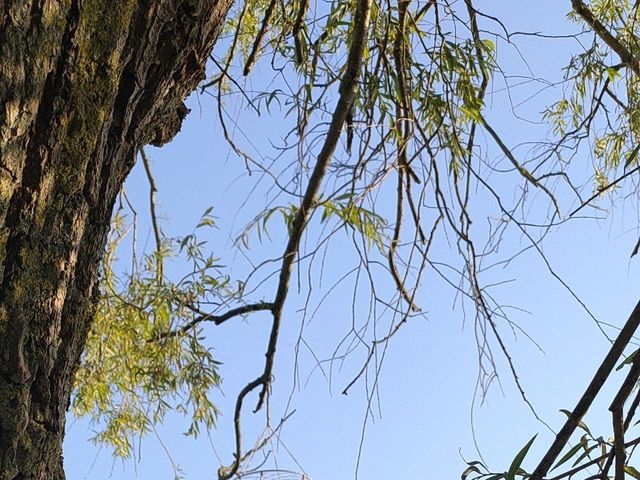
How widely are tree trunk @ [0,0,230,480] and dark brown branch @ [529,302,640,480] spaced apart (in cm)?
41

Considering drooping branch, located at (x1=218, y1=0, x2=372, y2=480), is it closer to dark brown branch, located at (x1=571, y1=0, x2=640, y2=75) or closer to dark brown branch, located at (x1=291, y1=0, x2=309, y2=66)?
dark brown branch, located at (x1=291, y1=0, x2=309, y2=66)

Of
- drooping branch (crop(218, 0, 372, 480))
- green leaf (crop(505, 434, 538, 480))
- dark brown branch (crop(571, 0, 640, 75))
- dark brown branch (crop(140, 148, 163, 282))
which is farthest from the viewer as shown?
dark brown branch (crop(140, 148, 163, 282))

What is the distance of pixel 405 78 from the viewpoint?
1416mm

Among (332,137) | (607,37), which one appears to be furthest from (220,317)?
(607,37)

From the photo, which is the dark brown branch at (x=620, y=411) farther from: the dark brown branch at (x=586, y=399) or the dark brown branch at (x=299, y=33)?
the dark brown branch at (x=299, y=33)

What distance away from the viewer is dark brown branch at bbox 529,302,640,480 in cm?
65

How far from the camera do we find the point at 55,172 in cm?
71

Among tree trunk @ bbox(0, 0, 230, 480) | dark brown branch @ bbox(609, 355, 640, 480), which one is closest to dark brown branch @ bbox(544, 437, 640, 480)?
dark brown branch @ bbox(609, 355, 640, 480)

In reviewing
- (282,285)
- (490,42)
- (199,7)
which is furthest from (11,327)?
(490,42)

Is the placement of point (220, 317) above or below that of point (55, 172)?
above

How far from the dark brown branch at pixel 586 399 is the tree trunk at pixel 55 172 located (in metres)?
0.41

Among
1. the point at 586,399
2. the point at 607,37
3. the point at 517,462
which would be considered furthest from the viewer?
the point at 607,37

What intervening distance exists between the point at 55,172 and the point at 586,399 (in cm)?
48

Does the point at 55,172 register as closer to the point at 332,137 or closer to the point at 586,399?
the point at 586,399
